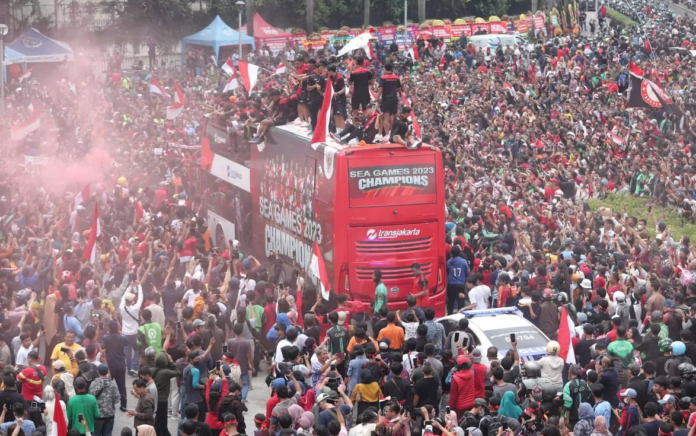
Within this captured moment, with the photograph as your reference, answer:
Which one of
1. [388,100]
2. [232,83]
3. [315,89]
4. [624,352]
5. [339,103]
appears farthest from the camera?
[232,83]

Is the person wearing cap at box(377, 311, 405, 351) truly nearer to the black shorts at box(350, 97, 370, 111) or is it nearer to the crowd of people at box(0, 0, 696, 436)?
the crowd of people at box(0, 0, 696, 436)

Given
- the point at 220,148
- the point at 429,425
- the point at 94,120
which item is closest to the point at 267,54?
the point at 94,120

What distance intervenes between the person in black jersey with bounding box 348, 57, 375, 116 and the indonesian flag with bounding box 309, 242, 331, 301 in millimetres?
3163

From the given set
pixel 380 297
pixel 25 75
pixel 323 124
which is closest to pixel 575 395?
pixel 380 297

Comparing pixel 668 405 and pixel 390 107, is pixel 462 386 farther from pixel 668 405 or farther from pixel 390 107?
pixel 390 107

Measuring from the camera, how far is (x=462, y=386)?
41.6 feet

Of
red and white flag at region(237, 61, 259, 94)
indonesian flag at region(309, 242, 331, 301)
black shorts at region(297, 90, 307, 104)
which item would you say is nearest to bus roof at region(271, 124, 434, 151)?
black shorts at region(297, 90, 307, 104)

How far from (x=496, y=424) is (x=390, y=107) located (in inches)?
312

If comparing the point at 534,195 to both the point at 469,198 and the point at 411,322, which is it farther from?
the point at 411,322

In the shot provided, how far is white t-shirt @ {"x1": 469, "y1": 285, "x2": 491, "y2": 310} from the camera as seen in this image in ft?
55.8

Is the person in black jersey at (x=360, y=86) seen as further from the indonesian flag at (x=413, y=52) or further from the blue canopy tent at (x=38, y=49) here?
the indonesian flag at (x=413, y=52)

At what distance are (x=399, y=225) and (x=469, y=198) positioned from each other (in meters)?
6.12

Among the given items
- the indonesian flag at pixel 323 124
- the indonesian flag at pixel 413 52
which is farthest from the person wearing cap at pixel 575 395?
the indonesian flag at pixel 413 52

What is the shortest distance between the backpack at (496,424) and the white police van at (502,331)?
276 centimetres
